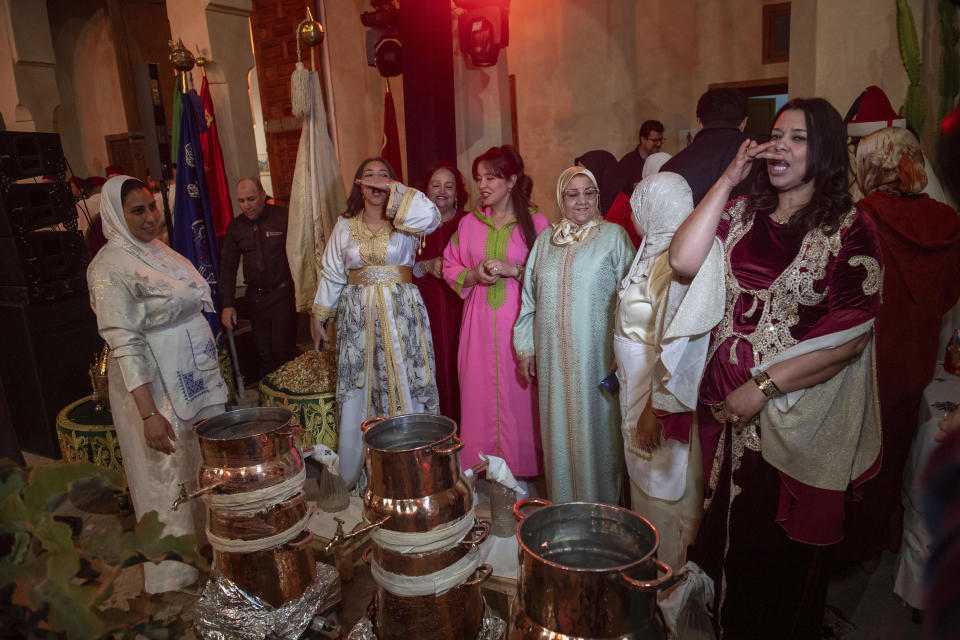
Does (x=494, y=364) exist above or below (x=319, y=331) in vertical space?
below

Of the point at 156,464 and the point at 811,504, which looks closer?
the point at 811,504

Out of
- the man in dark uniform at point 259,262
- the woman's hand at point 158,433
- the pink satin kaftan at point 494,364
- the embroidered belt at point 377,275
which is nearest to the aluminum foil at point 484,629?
the woman's hand at point 158,433

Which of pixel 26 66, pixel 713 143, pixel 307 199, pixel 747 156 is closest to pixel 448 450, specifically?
pixel 747 156

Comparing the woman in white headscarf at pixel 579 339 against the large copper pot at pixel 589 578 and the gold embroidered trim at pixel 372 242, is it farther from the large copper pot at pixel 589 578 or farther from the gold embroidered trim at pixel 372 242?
the large copper pot at pixel 589 578

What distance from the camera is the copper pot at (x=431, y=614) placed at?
126 centimetres

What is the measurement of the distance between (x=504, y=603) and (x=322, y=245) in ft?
7.45

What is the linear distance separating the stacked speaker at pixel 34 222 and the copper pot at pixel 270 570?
3.48 meters

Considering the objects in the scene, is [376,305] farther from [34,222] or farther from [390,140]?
[34,222]

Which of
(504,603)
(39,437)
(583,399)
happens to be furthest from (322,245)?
(39,437)

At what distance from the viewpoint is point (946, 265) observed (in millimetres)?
2289

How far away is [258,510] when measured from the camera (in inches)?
56.4

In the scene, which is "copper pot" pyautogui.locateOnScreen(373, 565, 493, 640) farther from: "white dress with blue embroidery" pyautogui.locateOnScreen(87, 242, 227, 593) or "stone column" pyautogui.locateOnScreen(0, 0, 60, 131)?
"stone column" pyautogui.locateOnScreen(0, 0, 60, 131)

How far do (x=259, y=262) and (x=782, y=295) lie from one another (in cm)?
351

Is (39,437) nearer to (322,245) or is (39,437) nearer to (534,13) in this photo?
(322,245)
